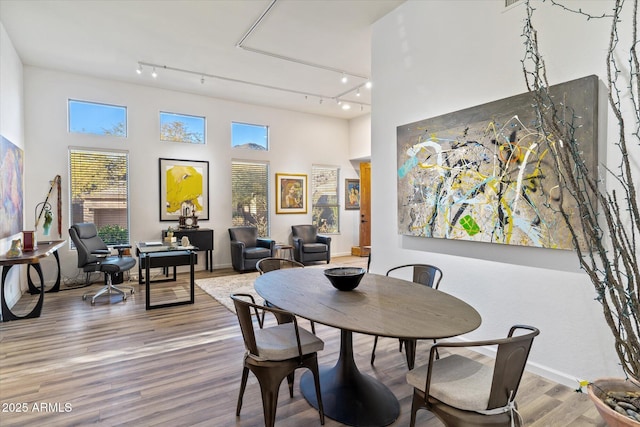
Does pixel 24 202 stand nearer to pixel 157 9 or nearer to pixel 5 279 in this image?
pixel 5 279

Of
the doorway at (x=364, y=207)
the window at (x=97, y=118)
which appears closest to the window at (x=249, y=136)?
the window at (x=97, y=118)

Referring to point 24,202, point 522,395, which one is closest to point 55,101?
point 24,202

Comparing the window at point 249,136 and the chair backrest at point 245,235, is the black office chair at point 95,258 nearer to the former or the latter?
the chair backrest at point 245,235

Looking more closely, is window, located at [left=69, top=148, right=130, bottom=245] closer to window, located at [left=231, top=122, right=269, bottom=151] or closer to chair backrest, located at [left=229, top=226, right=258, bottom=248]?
chair backrest, located at [left=229, top=226, right=258, bottom=248]

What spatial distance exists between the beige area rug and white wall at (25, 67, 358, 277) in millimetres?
1061

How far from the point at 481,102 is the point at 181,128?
550cm

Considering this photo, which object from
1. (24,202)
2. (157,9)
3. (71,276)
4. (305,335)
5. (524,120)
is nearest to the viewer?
(305,335)

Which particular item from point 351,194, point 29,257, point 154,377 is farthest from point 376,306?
point 351,194

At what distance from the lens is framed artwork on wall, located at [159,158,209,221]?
6418 mm

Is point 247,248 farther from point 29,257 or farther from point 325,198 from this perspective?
point 29,257

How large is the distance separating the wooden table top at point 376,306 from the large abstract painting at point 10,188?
11.6 ft

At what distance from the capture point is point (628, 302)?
155cm

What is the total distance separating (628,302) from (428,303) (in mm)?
886

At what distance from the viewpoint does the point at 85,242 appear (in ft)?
16.3
